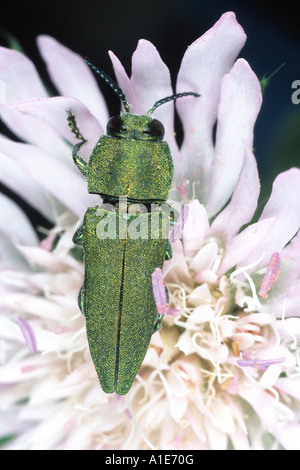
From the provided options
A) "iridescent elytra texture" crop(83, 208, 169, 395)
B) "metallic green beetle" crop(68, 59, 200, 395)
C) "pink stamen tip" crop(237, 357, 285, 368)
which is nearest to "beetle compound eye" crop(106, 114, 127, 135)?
"metallic green beetle" crop(68, 59, 200, 395)

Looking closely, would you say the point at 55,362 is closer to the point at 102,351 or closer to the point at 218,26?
the point at 102,351

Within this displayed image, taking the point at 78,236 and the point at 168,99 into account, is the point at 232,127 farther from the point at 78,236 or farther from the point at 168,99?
the point at 78,236

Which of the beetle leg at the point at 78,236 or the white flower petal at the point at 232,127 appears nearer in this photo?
the white flower petal at the point at 232,127

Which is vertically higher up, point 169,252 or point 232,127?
point 232,127

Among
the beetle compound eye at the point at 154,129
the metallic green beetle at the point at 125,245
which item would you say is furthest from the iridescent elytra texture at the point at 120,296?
the beetle compound eye at the point at 154,129

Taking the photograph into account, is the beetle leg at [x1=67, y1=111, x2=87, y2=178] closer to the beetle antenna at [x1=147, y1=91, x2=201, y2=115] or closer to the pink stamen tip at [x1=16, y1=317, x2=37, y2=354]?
the beetle antenna at [x1=147, y1=91, x2=201, y2=115]

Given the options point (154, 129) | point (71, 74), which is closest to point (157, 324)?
point (154, 129)

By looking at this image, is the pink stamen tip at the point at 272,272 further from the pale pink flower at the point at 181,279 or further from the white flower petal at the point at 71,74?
the white flower petal at the point at 71,74
